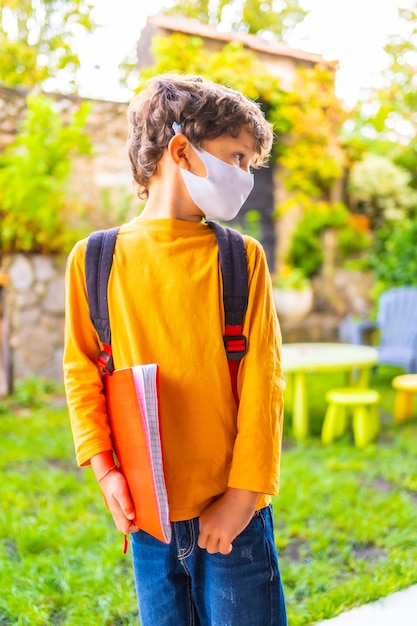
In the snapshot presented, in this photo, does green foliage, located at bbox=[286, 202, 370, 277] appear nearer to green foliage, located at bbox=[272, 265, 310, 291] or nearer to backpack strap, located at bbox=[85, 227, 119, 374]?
green foliage, located at bbox=[272, 265, 310, 291]

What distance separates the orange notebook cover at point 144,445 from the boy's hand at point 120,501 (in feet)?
0.04

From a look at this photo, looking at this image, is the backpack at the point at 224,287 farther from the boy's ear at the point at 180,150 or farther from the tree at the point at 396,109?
the tree at the point at 396,109

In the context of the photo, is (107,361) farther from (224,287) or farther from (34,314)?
(34,314)

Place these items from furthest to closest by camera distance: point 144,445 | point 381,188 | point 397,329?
1. point 381,188
2. point 397,329
3. point 144,445

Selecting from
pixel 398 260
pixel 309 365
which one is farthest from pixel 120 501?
pixel 398 260

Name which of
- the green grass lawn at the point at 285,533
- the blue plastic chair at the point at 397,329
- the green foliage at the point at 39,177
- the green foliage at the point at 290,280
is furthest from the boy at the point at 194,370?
the green foliage at the point at 290,280

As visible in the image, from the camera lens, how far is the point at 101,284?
3.34 ft

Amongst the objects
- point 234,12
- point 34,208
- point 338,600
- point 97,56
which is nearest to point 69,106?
point 97,56

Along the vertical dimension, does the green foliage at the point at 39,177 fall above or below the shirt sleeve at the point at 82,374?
above

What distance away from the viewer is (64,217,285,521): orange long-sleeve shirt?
38.7 inches

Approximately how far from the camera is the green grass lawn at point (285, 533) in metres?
1.84

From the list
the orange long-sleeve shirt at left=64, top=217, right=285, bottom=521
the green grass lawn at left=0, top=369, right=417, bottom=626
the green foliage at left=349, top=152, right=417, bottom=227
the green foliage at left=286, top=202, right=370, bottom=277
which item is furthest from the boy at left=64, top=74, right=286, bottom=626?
the green foliage at left=349, top=152, right=417, bottom=227

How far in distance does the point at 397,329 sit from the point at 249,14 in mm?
3941

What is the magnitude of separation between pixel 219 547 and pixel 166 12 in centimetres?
608
